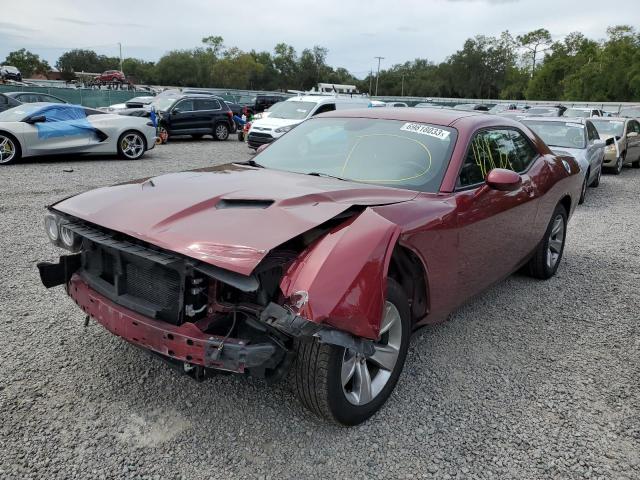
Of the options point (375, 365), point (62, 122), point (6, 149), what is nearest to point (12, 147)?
point (6, 149)

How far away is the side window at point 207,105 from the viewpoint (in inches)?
720

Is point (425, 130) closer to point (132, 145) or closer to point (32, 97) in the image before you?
point (132, 145)

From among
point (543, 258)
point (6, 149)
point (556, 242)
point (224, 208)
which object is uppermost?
point (224, 208)

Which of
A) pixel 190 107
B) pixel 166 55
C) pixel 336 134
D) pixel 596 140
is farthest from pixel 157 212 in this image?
pixel 166 55

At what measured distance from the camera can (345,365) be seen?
2559 mm

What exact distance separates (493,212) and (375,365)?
1517 mm

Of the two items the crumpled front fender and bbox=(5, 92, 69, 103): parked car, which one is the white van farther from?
the crumpled front fender

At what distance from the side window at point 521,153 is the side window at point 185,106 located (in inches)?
597

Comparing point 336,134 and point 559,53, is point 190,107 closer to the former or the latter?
point 336,134

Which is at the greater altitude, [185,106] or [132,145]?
[185,106]

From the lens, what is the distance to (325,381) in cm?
239

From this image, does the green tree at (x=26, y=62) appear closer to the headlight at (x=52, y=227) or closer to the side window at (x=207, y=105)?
the side window at (x=207, y=105)

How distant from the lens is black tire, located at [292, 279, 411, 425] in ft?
7.82

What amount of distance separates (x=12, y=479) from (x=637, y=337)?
423cm
